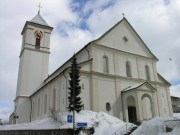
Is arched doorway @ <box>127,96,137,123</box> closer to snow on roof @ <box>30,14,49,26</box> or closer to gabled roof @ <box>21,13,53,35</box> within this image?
gabled roof @ <box>21,13,53,35</box>

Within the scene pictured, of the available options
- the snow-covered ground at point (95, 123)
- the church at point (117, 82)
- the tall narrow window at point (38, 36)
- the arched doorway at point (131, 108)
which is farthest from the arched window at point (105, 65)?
the tall narrow window at point (38, 36)

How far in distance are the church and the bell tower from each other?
2828mm

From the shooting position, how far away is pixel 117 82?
30375mm

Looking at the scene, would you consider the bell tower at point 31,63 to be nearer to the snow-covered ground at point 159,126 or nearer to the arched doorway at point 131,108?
the arched doorway at point 131,108

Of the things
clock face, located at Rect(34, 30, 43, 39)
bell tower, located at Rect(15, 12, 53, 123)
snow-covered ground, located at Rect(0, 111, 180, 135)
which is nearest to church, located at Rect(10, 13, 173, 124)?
bell tower, located at Rect(15, 12, 53, 123)

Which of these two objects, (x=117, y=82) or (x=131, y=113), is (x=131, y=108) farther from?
(x=117, y=82)

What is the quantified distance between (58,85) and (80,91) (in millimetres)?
6840

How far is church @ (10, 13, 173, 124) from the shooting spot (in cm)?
2806

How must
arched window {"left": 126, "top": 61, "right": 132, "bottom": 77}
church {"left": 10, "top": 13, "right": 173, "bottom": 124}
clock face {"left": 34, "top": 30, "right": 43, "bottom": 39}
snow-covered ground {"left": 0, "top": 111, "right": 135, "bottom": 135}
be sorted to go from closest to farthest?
snow-covered ground {"left": 0, "top": 111, "right": 135, "bottom": 135}, church {"left": 10, "top": 13, "right": 173, "bottom": 124}, arched window {"left": 126, "top": 61, "right": 132, "bottom": 77}, clock face {"left": 34, "top": 30, "right": 43, "bottom": 39}

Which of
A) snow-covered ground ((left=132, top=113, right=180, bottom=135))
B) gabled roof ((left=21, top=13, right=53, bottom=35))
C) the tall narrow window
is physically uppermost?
gabled roof ((left=21, top=13, right=53, bottom=35))

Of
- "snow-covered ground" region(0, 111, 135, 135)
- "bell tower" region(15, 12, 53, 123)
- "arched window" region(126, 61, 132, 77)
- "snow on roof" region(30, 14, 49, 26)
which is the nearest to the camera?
"snow-covered ground" region(0, 111, 135, 135)

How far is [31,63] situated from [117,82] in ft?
77.8

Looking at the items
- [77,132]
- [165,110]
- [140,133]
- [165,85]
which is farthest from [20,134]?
[165,85]

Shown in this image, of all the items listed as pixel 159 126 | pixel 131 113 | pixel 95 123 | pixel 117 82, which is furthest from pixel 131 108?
pixel 159 126
